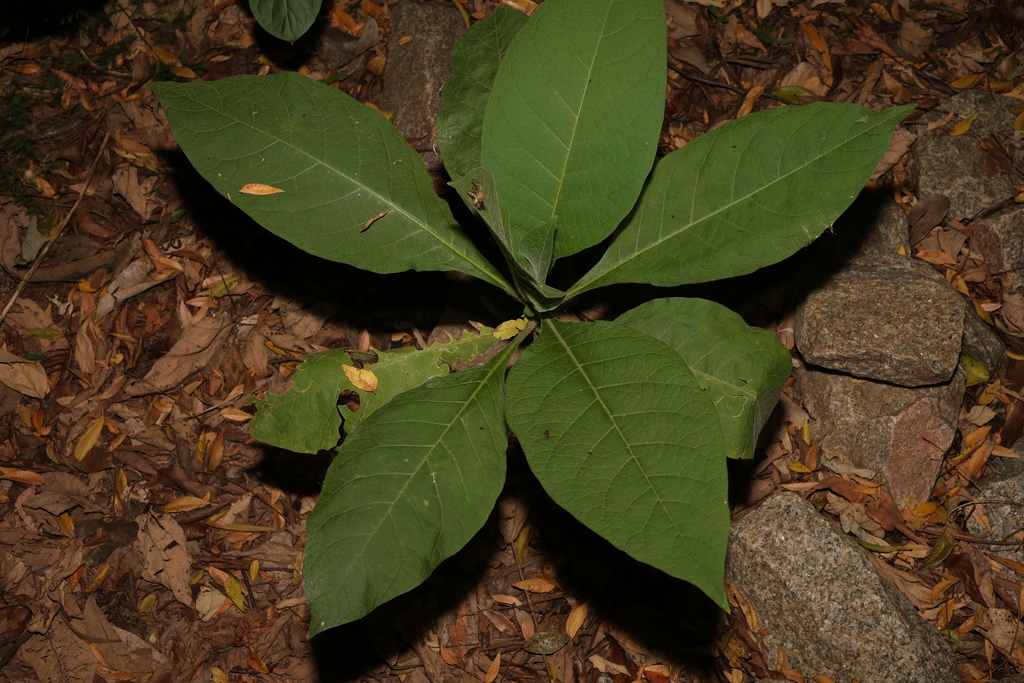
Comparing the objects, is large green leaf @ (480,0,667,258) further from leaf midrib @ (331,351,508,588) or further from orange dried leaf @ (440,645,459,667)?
orange dried leaf @ (440,645,459,667)

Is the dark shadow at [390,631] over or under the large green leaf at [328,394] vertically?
under

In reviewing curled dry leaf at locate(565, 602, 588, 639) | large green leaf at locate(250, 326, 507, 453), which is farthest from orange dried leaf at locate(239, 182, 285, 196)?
curled dry leaf at locate(565, 602, 588, 639)

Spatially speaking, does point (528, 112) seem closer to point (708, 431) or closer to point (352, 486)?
point (708, 431)

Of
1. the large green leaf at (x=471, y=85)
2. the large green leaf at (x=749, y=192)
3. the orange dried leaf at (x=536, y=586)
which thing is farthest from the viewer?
the orange dried leaf at (x=536, y=586)

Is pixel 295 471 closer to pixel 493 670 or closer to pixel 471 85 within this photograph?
pixel 493 670

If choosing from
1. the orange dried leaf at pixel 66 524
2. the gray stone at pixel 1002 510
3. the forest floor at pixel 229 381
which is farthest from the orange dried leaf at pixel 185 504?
the gray stone at pixel 1002 510

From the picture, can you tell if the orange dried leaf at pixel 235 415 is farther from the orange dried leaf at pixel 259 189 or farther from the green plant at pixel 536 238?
the orange dried leaf at pixel 259 189
